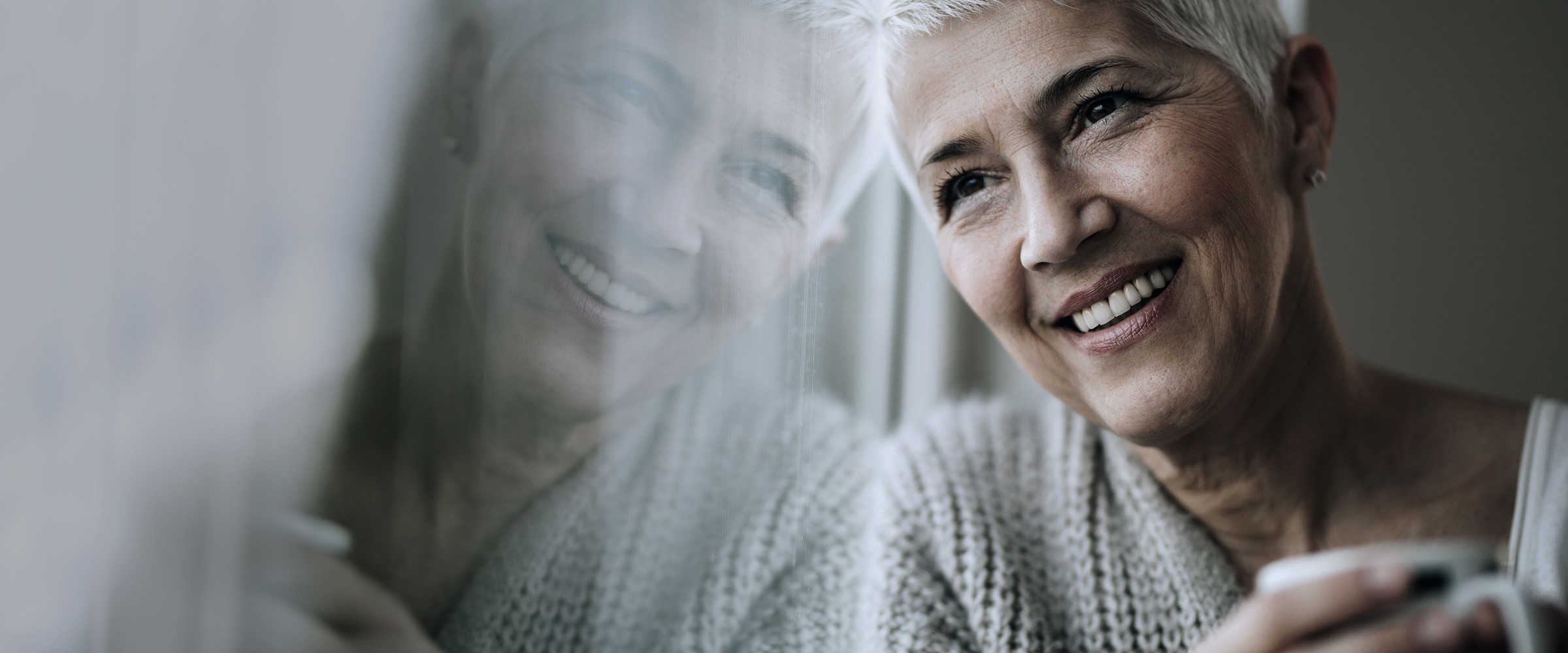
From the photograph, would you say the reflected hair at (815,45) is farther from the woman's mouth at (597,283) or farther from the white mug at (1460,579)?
the white mug at (1460,579)

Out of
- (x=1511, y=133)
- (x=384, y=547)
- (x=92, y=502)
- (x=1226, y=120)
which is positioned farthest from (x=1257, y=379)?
(x=92, y=502)

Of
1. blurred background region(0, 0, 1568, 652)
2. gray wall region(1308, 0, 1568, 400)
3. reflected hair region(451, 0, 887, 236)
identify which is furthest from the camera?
gray wall region(1308, 0, 1568, 400)

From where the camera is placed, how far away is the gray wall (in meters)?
0.71

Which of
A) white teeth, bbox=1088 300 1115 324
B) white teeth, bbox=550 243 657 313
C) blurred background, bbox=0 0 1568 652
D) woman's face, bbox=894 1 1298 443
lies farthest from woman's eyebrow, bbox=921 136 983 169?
blurred background, bbox=0 0 1568 652

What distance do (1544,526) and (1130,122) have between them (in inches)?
15.1

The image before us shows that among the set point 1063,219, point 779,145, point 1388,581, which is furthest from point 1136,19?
point 1388,581

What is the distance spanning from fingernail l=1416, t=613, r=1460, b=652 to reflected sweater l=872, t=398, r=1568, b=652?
221mm

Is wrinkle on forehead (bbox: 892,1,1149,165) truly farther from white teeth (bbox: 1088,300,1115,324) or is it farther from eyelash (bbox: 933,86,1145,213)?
white teeth (bbox: 1088,300,1115,324)

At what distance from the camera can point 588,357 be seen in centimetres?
55

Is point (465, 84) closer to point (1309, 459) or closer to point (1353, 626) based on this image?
point (1353, 626)

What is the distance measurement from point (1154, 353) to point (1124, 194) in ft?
0.34

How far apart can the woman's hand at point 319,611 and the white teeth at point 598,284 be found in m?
0.19

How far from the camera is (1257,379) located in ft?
2.15

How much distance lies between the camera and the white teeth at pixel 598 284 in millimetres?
535
